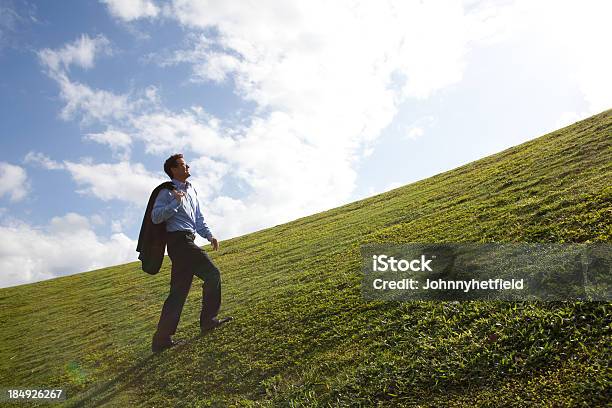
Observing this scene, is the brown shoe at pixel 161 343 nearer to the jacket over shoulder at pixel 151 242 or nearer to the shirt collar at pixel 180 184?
the jacket over shoulder at pixel 151 242

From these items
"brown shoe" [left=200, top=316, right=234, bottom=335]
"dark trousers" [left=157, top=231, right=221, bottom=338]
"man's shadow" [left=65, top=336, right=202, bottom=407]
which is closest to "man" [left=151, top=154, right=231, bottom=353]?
"dark trousers" [left=157, top=231, right=221, bottom=338]

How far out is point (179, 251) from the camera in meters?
8.93

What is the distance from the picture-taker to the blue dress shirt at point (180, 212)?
8664mm

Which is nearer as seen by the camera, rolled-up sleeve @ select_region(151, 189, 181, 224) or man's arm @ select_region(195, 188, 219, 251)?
rolled-up sleeve @ select_region(151, 189, 181, 224)

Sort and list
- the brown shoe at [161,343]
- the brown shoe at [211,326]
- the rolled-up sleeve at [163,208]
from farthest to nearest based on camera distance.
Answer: the brown shoe at [211,326]
the brown shoe at [161,343]
the rolled-up sleeve at [163,208]

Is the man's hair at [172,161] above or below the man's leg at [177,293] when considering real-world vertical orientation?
above

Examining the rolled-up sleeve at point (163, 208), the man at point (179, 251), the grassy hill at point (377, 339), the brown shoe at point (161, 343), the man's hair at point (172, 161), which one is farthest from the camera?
the brown shoe at point (161, 343)

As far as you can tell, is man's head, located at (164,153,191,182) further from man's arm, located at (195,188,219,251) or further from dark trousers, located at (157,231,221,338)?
dark trousers, located at (157,231,221,338)

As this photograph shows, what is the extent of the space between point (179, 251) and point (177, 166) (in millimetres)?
1912

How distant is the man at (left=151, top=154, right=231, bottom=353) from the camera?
348 inches

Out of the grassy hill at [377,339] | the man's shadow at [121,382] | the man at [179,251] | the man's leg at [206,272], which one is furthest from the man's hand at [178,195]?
the man's shadow at [121,382]

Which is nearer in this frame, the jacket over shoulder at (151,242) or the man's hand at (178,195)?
the man's hand at (178,195)

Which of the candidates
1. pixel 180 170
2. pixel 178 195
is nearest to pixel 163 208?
pixel 178 195

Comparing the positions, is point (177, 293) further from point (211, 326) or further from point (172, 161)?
point (172, 161)
